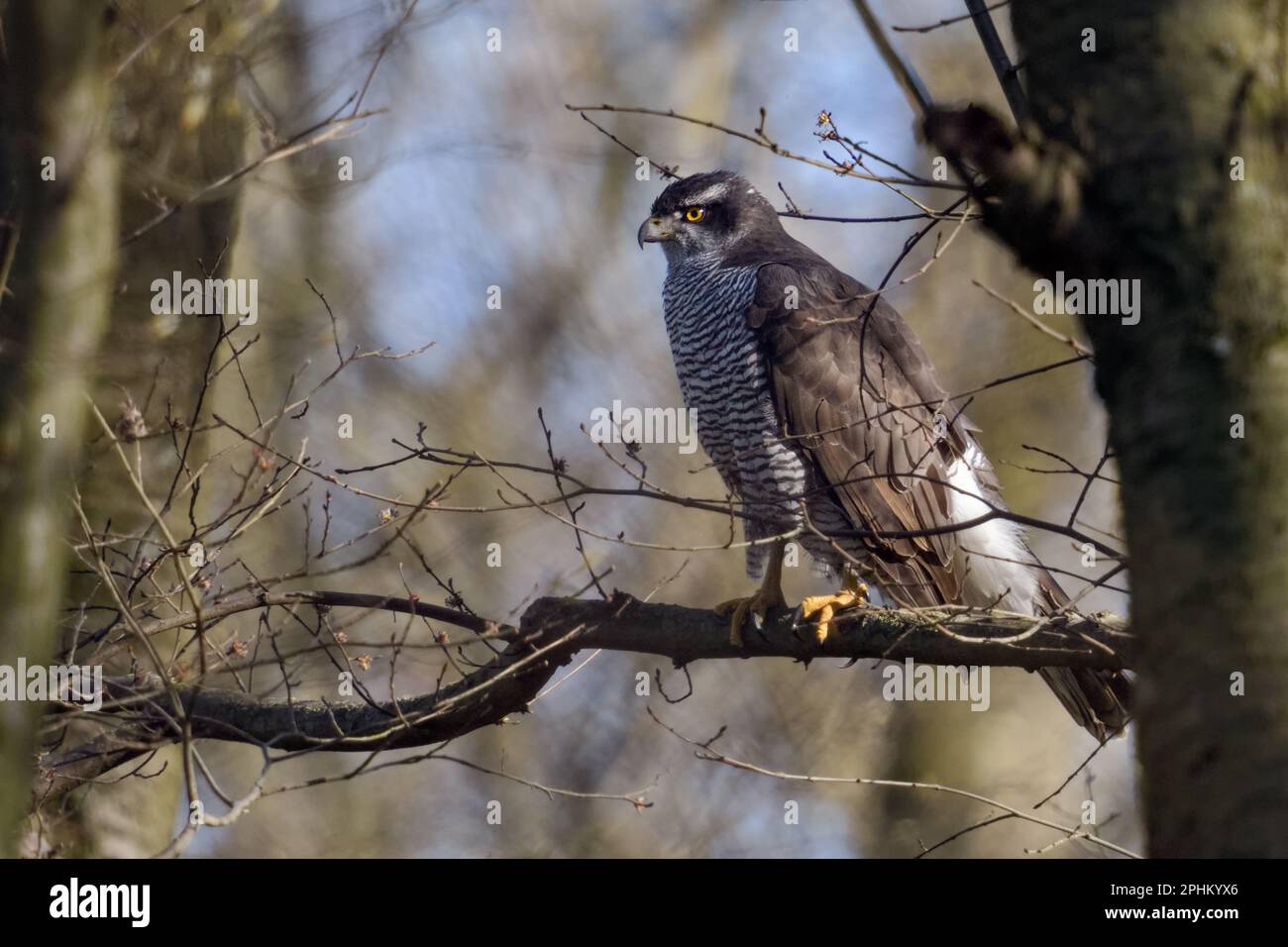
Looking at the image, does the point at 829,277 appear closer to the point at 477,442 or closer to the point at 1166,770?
the point at 1166,770

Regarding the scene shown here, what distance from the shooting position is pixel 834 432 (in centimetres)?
621

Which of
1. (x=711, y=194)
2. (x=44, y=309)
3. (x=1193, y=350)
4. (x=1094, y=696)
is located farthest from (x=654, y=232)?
(x=1193, y=350)

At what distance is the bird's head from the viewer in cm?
757

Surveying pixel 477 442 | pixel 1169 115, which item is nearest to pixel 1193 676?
pixel 1169 115

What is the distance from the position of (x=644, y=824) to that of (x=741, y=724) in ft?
4.31

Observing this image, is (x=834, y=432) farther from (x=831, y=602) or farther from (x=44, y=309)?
(x=44, y=309)

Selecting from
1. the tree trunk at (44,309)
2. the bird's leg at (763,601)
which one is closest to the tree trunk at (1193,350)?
the tree trunk at (44,309)

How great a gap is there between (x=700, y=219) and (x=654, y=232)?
29 centimetres

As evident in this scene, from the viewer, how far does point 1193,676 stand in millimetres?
2652

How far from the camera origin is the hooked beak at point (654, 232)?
24.7ft

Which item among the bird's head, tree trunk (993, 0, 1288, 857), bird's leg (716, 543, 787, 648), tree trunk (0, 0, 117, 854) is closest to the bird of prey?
bird's leg (716, 543, 787, 648)

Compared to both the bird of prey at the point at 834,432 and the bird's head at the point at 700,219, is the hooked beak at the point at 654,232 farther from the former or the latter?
the bird of prey at the point at 834,432

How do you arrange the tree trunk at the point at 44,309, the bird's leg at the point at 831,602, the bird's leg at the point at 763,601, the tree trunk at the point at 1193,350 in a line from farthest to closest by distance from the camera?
the bird's leg at the point at 763,601 < the bird's leg at the point at 831,602 < the tree trunk at the point at 44,309 < the tree trunk at the point at 1193,350

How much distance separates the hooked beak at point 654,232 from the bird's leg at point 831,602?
2.42 metres
